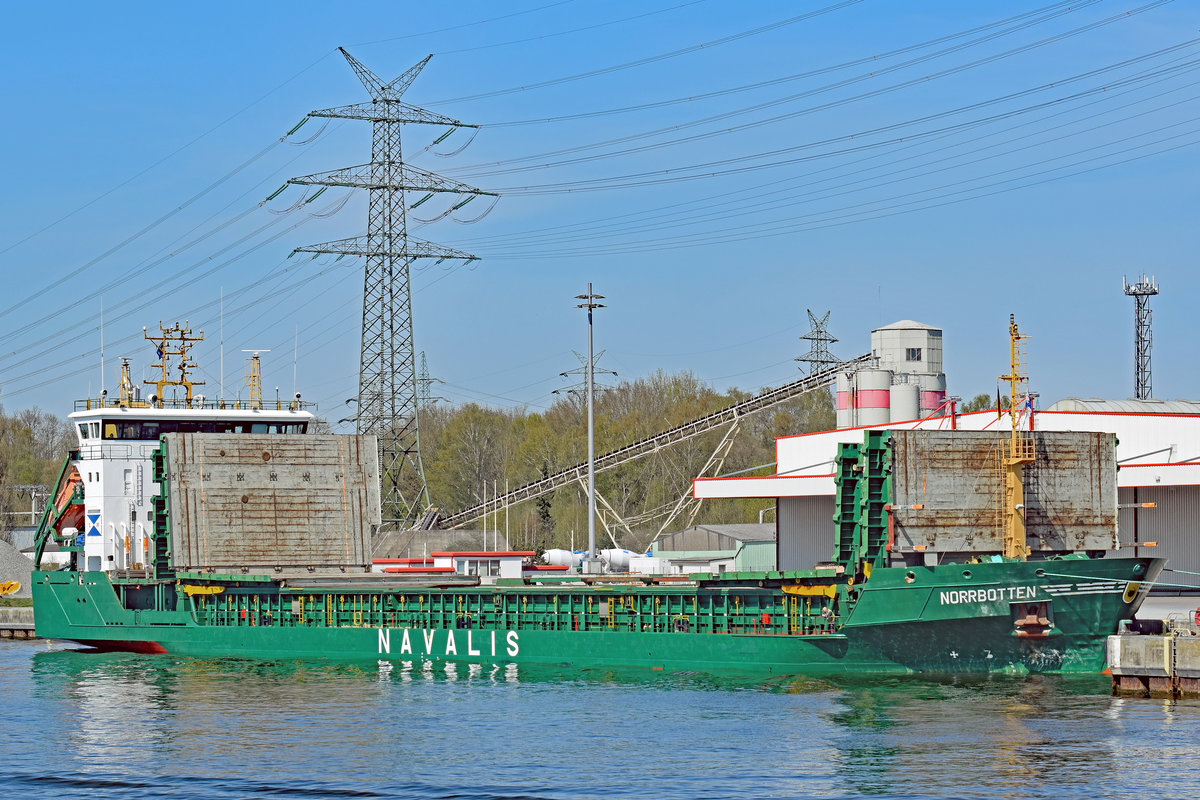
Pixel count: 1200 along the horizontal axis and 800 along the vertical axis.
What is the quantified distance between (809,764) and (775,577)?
10520mm

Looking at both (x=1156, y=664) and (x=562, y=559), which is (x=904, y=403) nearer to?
(x=562, y=559)

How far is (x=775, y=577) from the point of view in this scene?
3394 cm

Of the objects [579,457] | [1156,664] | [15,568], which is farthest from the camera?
[579,457]

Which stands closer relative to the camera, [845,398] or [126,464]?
[126,464]

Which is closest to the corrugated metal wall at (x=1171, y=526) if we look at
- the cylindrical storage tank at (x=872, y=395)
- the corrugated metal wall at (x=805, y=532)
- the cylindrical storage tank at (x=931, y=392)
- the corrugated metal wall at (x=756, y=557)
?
the corrugated metal wall at (x=805, y=532)

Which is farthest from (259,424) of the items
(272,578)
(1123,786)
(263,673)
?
(1123,786)

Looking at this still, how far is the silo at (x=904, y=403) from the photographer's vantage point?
224 ft

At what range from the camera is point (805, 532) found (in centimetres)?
5159

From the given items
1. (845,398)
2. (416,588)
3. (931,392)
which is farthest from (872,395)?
(416,588)

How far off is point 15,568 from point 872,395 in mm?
40395

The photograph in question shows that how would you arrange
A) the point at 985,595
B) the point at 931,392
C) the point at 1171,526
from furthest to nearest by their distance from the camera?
the point at 931,392
the point at 1171,526
the point at 985,595

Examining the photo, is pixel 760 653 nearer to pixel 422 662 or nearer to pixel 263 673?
pixel 422 662

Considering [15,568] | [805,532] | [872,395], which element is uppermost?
[872,395]

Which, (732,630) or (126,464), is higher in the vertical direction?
(126,464)
